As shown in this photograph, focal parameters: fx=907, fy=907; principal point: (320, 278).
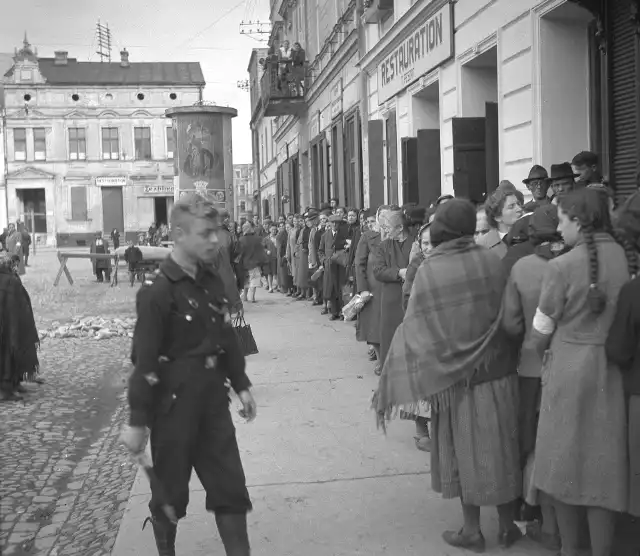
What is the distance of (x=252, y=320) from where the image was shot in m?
14.9

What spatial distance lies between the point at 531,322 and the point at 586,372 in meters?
0.40

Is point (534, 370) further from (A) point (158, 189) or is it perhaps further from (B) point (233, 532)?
(A) point (158, 189)

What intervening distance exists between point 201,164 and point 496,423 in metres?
25.5

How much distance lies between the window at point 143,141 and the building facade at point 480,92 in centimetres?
4304

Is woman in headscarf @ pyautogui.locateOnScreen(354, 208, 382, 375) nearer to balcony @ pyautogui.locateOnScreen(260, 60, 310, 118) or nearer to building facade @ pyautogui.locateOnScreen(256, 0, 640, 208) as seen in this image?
building facade @ pyautogui.locateOnScreen(256, 0, 640, 208)

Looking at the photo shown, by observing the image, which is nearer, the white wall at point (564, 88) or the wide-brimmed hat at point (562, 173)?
the wide-brimmed hat at point (562, 173)

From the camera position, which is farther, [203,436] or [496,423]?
[496,423]

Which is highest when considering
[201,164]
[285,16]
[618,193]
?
[285,16]

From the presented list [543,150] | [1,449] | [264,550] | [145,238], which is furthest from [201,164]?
[264,550]

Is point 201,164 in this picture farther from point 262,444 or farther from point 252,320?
point 262,444

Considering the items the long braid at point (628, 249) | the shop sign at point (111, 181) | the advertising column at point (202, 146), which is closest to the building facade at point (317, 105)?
the advertising column at point (202, 146)

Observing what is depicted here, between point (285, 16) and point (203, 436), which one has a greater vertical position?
point (285, 16)

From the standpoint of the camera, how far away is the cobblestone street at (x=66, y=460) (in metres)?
5.02

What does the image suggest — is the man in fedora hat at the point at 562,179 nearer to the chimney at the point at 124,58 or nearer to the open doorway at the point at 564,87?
the open doorway at the point at 564,87
